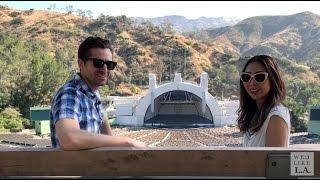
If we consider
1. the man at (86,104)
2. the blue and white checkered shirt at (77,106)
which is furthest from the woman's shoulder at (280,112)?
the blue and white checkered shirt at (77,106)

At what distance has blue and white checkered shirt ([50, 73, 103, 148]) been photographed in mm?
1680

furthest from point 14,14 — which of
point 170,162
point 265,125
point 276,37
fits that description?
point 170,162

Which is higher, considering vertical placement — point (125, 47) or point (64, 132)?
point (125, 47)

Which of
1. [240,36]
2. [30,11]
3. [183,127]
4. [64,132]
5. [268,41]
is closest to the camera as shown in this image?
[64,132]

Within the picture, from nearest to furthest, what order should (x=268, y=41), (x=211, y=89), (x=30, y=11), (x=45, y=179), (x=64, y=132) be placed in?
(x=45, y=179), (x=64, y=132), (x=211, y=89), (x=30, y=11), (x=268, y=41)

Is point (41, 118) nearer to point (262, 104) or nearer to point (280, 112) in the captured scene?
point (262, 104)

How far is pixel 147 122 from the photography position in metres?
37.2

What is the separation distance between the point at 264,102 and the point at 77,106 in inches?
31.4

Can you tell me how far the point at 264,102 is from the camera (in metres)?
1.94

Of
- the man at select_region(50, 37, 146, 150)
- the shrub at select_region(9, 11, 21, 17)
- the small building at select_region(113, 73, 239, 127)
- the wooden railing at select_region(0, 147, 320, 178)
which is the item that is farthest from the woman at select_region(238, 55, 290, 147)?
the shrub at select_region(9, 11, 21, 17)

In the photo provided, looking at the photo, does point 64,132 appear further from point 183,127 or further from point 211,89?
point 211,89

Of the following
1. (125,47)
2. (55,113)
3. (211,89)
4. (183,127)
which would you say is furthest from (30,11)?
(55,113)

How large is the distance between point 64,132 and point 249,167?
0.63 m

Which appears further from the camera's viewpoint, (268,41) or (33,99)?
(268,41)
